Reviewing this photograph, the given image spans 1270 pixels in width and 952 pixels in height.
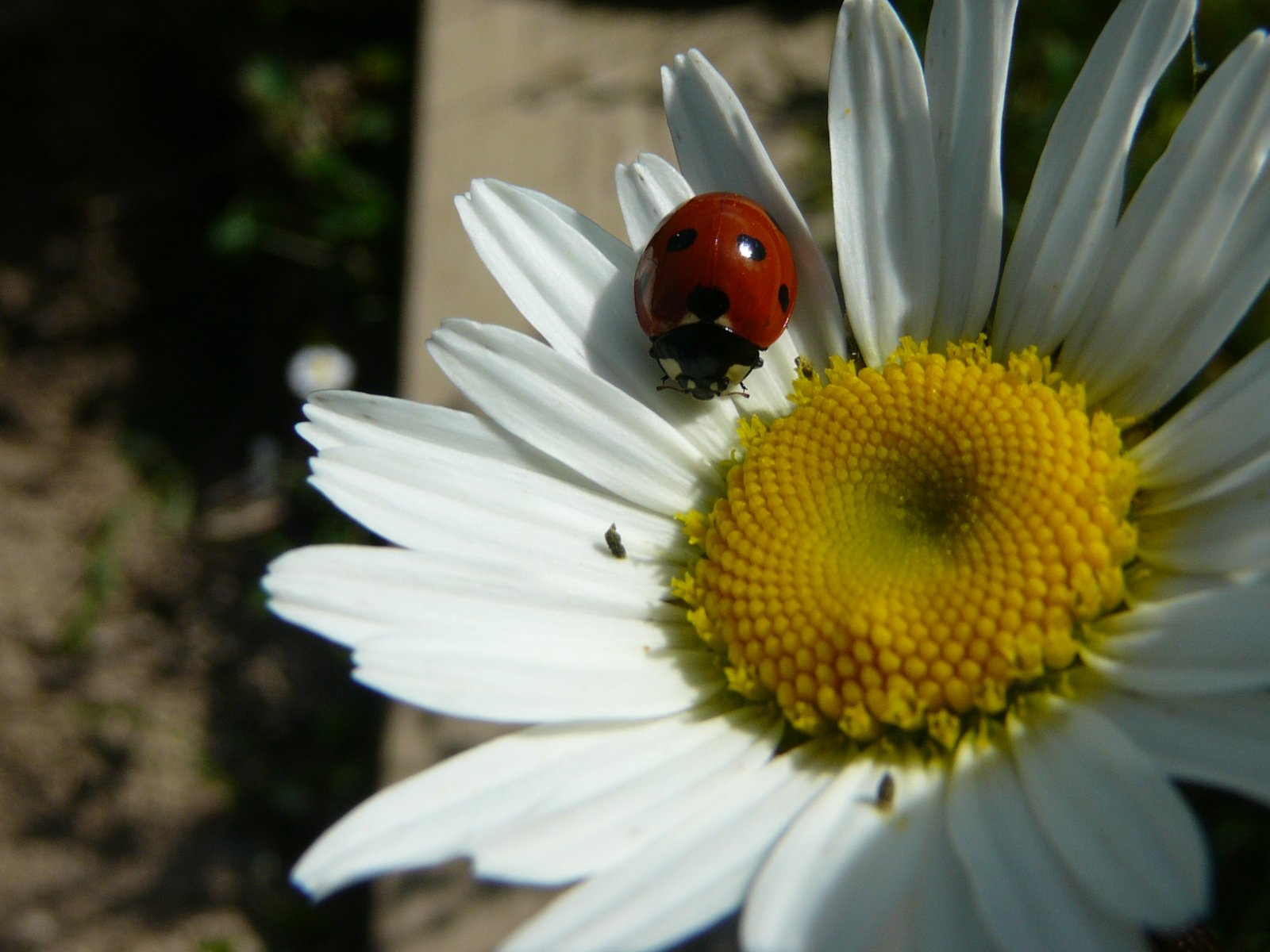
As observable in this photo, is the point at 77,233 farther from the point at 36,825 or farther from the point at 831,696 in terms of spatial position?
the point at 831,696

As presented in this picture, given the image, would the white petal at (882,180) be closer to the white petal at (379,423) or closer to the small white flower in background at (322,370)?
the white petal at (379,423)

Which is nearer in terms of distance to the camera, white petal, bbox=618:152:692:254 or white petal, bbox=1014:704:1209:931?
white petal, bbox=1014:704:1209:931

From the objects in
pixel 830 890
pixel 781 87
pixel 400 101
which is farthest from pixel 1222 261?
pixel 400 101

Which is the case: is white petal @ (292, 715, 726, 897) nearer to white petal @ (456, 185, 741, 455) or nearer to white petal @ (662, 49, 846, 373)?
white petal @ (456, 185, 741, 455)

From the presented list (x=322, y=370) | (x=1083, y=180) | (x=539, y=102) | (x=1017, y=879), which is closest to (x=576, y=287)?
(x=1083, y=180)

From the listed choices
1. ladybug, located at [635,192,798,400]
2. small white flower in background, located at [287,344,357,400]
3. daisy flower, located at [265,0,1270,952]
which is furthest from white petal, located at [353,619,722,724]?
small white flower in background, located at [287,344,357,400]

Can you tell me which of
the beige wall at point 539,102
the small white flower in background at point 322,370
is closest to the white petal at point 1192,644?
the beige wall at point 539,102
